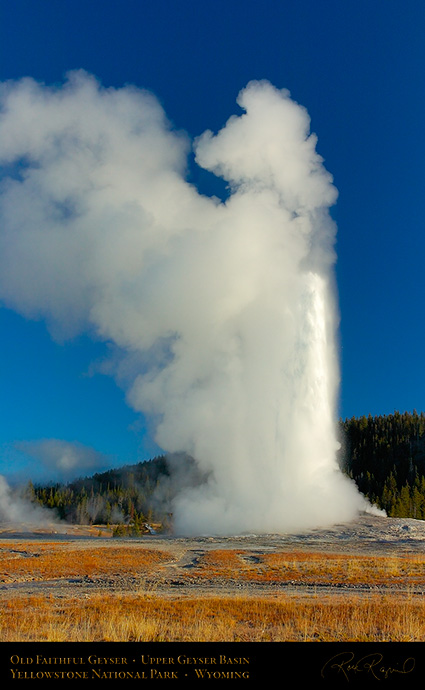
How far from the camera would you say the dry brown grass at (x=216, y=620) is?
1160cm

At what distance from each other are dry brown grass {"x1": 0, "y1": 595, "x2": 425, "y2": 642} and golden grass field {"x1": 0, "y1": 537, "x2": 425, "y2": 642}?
0.11ft

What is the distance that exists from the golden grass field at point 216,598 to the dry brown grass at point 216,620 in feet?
0.11

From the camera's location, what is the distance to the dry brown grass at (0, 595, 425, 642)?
11602 mm

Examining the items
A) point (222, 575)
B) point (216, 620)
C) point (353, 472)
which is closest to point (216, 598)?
point (216, 620)

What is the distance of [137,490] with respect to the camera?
17388cm

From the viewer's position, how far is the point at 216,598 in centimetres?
1889

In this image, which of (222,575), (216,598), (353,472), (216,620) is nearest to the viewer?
(216,620)

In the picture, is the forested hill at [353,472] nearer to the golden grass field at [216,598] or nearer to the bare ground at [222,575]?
the bare ground at [222,575]

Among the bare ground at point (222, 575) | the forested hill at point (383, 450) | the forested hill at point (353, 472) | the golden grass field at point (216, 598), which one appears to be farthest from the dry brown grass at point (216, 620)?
the forested hill at point (383, 450)

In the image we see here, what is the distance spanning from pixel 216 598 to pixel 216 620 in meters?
5.84

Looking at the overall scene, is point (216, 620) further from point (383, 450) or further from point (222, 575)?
point (383, 450)

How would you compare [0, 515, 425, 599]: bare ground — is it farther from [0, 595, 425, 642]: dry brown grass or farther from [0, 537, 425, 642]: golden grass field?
[0, 595, 425, 642]: dry brown grass

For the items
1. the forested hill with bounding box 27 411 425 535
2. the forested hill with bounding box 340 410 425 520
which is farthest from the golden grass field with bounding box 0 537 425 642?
the forested hill with bounding box 340 410 425 520
